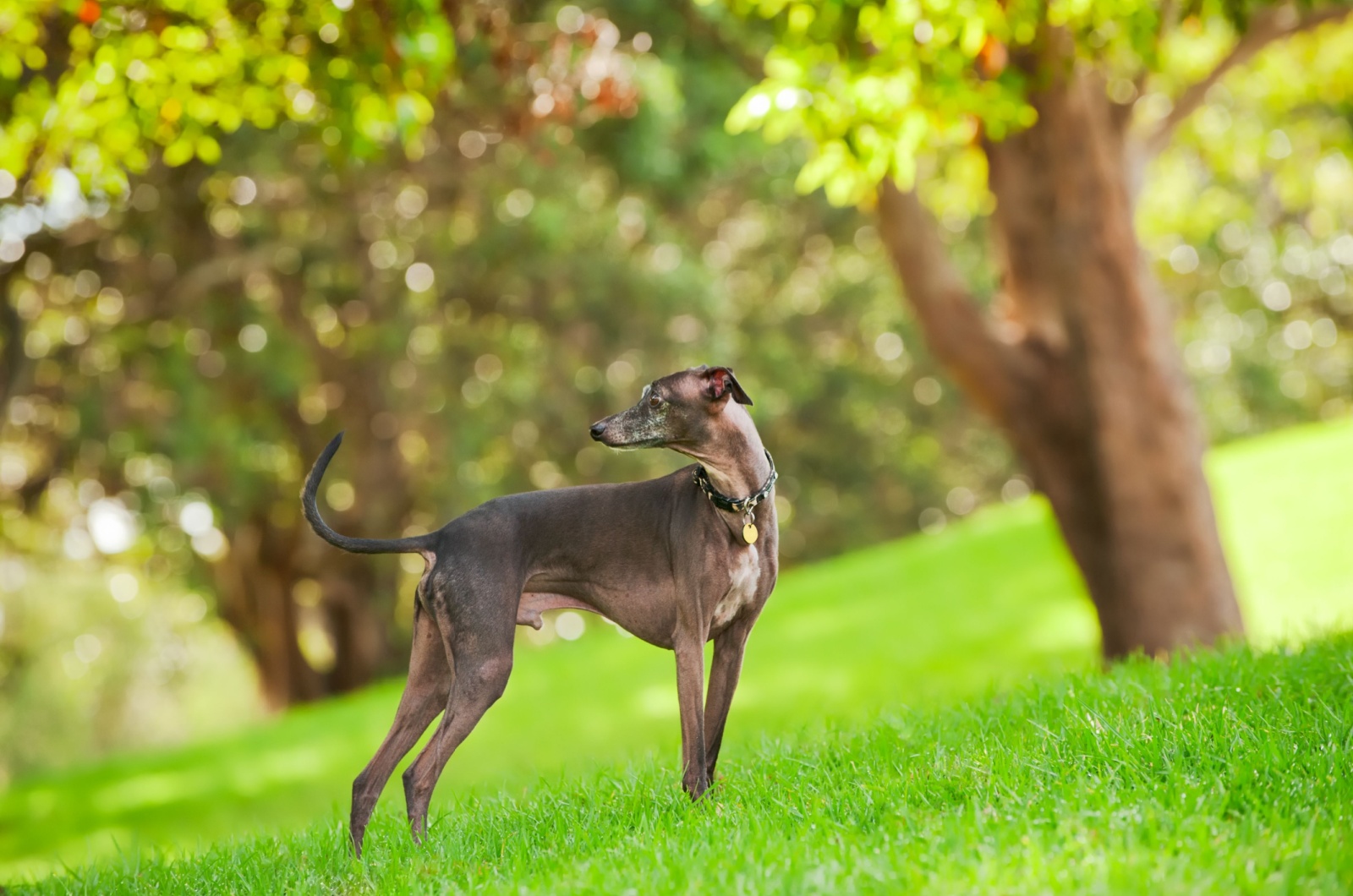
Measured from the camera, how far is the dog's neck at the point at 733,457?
447cm

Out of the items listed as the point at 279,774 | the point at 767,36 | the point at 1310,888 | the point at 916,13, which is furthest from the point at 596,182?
the point at 1310,888

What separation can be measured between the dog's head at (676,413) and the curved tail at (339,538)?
837 millimetres

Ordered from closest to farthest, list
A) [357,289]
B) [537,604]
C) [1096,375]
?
[537,604] → [1096,375] → [357,289]

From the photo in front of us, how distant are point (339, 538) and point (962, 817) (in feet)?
8.06

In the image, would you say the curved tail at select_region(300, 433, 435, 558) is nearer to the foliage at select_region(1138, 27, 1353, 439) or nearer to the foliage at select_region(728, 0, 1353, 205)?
the foliage at select_region(728, 0, 1353, 205)

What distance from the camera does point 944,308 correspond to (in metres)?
9.52

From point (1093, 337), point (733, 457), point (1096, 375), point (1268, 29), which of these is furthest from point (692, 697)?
point (1268, 29)

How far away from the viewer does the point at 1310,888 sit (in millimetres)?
3234

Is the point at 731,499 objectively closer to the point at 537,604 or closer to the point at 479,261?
the point at 537,604

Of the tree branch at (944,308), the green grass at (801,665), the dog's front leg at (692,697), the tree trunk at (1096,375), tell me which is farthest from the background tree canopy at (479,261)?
the green grass at (801,665)

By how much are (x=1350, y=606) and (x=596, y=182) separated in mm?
11657

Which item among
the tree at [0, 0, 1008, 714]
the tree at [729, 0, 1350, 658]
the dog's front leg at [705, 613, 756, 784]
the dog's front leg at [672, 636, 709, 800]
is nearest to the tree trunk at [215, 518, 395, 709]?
the tree at [0, 0, 1008, 714]

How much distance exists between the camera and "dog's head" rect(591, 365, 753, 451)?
14.3 ft

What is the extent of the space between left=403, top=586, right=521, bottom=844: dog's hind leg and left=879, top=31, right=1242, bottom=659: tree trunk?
19.7 feet
